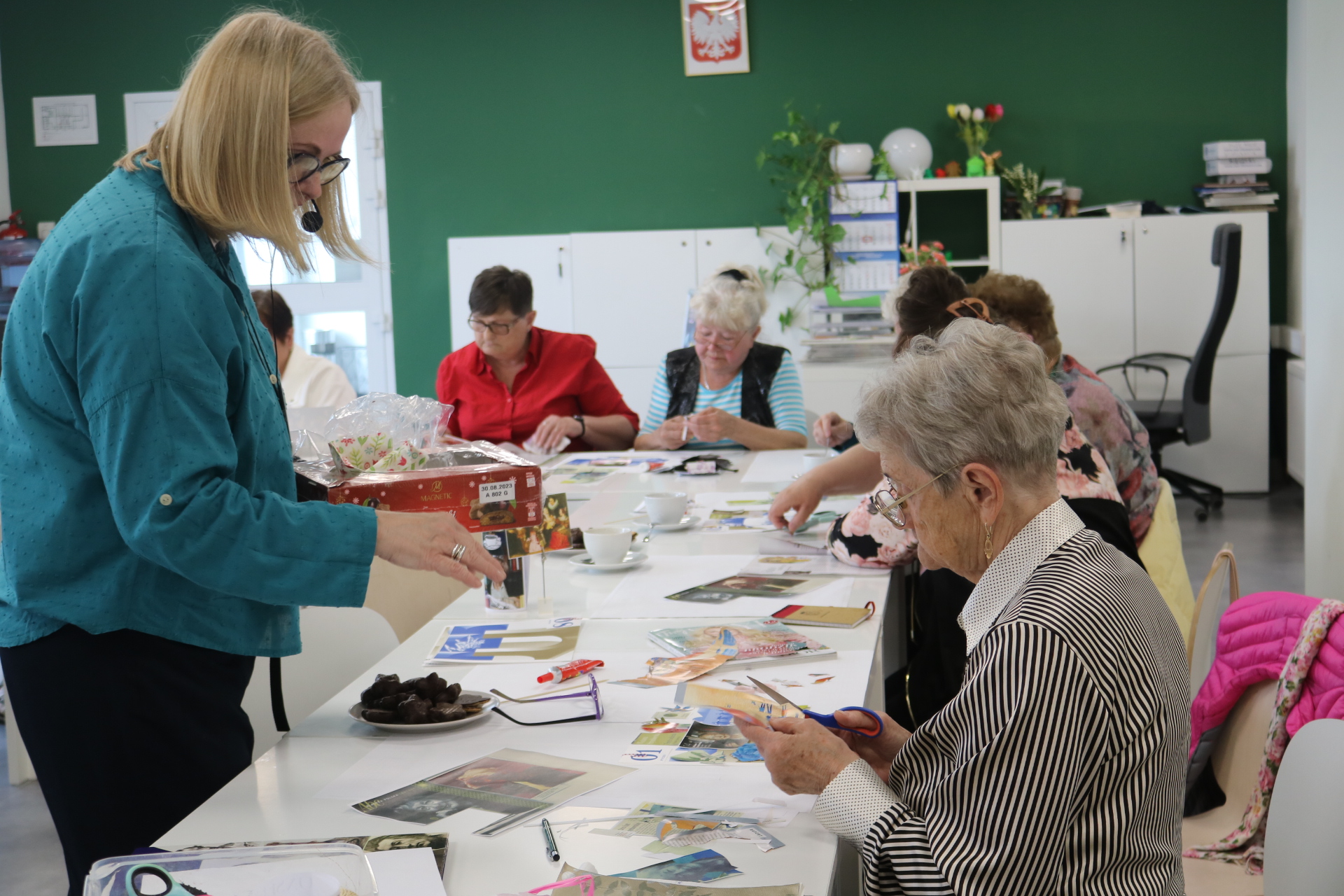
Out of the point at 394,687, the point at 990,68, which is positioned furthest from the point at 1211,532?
the point at 394,687

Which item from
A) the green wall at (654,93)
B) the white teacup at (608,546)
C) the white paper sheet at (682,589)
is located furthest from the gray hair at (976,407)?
the green wall at (654,93)

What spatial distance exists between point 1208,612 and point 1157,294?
4.65 metres

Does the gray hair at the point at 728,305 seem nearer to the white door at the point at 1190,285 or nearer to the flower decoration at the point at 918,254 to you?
the flower decoration at the point at 918,254

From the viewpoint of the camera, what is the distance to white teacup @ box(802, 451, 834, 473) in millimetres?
3404

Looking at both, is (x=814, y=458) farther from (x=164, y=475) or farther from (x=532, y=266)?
(x=532, y=266)

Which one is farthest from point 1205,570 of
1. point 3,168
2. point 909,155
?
point 3,168

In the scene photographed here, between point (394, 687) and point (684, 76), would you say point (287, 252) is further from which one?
point (684, 76)

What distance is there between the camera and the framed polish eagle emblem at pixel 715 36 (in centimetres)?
673

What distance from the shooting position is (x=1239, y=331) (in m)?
6.35

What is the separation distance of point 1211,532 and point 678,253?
3.20m

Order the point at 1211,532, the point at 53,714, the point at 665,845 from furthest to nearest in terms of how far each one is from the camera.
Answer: the point at 1211,532 → the point at 53,714 → the point at 665,845

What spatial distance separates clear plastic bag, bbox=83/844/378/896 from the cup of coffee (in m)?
1.76

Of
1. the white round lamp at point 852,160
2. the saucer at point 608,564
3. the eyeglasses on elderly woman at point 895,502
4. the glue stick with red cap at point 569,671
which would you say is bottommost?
the glue stick with red cap at point 569,671

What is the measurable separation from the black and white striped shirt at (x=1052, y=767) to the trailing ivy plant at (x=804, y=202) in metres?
5.31
